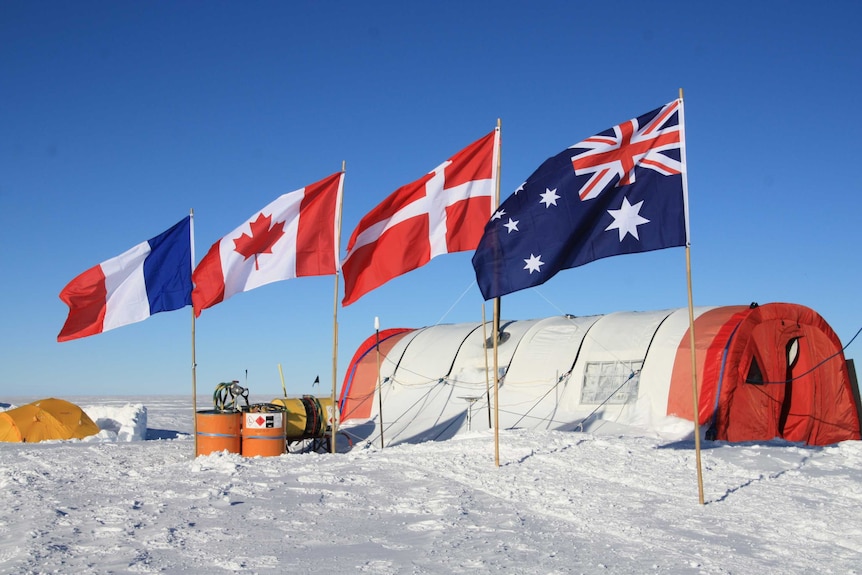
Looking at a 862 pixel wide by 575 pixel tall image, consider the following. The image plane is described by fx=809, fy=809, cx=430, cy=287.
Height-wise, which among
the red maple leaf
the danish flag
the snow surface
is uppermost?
the danish flag

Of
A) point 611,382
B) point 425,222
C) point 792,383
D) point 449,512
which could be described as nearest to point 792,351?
point 792,383

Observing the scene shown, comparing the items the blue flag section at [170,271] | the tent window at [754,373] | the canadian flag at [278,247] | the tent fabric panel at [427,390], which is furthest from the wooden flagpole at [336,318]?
the tent window at [754,373]

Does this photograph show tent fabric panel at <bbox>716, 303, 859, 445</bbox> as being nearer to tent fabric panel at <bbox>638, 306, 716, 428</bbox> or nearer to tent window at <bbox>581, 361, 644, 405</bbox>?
tent fabric panel at <bbox>638, 306, 716, 428</bbox>

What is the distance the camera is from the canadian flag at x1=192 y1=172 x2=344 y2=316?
46.9ft

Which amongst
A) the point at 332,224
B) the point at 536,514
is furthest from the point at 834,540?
the point at 332,224

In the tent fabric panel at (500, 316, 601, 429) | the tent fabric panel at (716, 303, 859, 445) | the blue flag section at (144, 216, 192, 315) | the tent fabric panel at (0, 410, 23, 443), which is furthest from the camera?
the tent fabric panel at (0, 410, 23, 443)

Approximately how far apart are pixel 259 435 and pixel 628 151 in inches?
293

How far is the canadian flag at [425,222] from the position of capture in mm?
12945

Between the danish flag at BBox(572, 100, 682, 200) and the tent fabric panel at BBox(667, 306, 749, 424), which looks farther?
the tent fabric panel at BBox(667, 306, 749, 424)

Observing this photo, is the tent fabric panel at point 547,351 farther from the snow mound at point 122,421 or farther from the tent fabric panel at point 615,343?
the snow mound at point 122,421

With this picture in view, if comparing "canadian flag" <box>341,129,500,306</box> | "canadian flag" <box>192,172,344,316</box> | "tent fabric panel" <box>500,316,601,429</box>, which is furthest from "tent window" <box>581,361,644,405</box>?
"canadian flag" <box>192,172,344,316</box>

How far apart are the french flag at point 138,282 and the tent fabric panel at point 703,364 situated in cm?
1011

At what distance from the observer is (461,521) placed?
26.6ft

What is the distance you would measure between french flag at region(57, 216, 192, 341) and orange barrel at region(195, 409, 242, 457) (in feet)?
9.68
